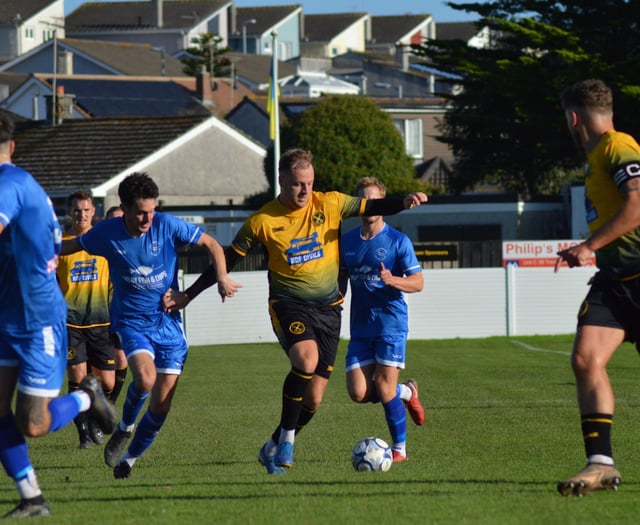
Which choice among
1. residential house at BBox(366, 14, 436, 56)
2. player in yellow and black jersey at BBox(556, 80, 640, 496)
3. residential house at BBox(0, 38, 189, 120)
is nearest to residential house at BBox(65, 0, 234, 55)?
residential house at BBox(366, 14, 436, 56)

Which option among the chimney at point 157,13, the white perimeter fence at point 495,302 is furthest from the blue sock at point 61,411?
the chimney at point 157,13

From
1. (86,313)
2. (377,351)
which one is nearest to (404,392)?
(377,351)

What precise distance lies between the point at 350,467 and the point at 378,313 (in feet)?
4.18

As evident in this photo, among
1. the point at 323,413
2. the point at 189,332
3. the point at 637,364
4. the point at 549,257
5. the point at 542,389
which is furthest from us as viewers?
the point at 549,257

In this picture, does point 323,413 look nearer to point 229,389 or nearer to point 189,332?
point 229,389

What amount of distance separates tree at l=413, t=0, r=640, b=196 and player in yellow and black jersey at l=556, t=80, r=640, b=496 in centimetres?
3145

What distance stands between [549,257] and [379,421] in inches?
684

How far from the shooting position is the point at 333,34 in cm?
14238

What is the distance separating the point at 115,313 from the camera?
9656 millimetres

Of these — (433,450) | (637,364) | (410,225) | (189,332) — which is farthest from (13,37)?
(433,450)

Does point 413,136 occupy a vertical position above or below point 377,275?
above

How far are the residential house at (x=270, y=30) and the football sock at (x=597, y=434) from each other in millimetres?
128373

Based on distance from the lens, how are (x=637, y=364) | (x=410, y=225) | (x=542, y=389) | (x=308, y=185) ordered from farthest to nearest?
(x=410, y=225)
(x=637, y=364)
(x=542, y=389)
(x=308, y=185)

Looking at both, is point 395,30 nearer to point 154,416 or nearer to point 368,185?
point 368,185
